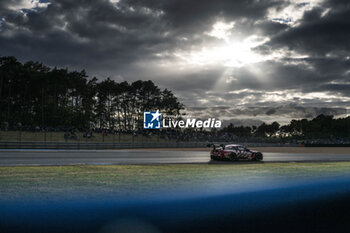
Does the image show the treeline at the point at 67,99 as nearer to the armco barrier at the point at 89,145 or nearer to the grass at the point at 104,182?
the armco barrier at the point at 89,145

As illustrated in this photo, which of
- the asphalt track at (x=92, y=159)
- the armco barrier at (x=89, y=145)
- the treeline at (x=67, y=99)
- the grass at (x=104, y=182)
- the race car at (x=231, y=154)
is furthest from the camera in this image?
the treeline at (x=67, y=99)

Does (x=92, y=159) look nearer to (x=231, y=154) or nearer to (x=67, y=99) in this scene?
(x=231, y=154)

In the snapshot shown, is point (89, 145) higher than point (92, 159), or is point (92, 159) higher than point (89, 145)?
point (89, 145)

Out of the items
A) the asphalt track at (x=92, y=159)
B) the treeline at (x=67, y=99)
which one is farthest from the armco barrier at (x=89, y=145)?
the treeline at (x=67, y=99)

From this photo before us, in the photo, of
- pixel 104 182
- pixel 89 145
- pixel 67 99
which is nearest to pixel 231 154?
pixel 104 182

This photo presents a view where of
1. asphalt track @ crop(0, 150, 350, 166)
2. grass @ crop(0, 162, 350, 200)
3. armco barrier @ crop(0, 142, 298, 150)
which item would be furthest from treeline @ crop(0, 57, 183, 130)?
grass @ crop(0, 162, 350, 200)

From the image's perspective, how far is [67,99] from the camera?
267 ft

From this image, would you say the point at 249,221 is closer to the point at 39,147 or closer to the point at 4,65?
the point at 39,147

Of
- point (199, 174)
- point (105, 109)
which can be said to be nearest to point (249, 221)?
point (199, 174)

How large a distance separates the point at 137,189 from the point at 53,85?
2775 inches

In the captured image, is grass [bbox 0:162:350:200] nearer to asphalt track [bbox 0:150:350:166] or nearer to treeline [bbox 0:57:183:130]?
asphalt track [bbox 0:150:350:166]

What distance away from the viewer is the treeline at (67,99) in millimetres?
68500

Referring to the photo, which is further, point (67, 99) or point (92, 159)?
point (67, 99)

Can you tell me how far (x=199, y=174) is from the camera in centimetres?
1438
